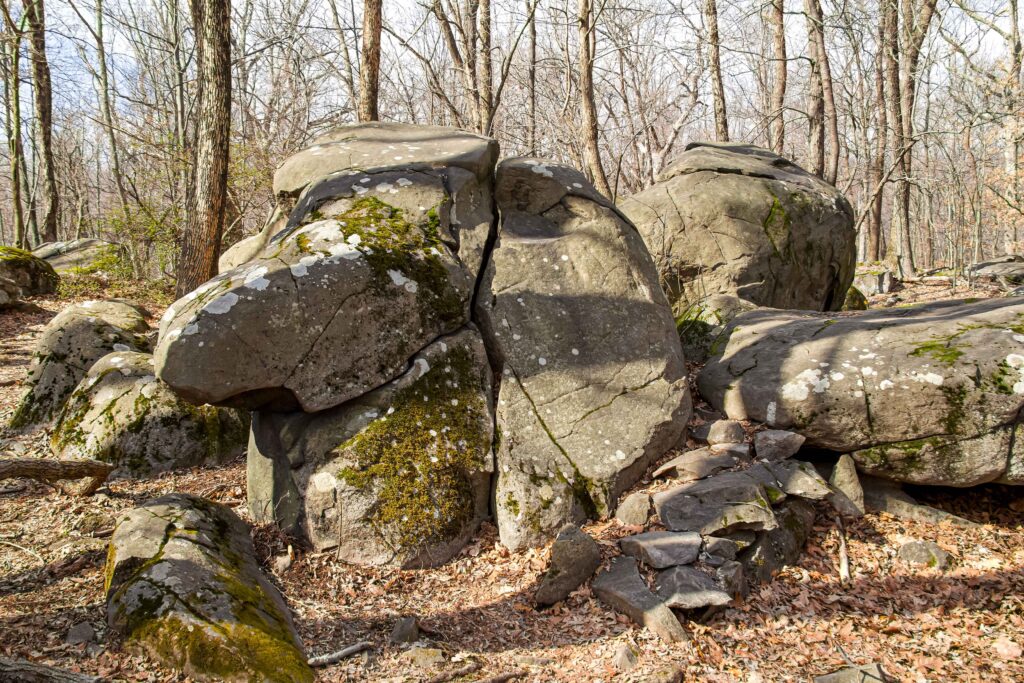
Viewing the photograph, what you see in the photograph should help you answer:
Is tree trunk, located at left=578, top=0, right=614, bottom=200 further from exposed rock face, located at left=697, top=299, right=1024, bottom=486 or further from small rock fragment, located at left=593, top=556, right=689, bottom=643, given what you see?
small rock fragment, located at left=593, top=556, right=689, bottom=643

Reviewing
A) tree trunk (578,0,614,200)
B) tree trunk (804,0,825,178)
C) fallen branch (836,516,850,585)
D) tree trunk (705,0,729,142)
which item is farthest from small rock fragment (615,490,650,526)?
tree trunk (804,0,825,178)

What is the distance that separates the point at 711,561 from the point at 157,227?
1392 centimetres

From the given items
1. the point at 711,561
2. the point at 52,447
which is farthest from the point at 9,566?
the point at 711,561

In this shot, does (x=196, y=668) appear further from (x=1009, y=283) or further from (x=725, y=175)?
(x=1009, y=283)

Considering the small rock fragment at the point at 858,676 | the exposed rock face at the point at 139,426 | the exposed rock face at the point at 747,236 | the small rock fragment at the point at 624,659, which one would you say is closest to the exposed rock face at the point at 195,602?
the exposed rock face at the point at 139,426

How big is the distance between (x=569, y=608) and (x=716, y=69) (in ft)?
45.4

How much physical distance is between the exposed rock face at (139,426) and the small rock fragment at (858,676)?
5813 millimetres

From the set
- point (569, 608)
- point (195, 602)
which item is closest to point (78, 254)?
point (195, 602)

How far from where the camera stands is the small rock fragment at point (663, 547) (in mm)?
4812

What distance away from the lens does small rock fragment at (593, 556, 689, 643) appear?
436 cm

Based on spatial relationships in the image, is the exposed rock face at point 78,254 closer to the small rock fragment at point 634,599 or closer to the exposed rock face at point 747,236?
the exposed rock face at point 747,236

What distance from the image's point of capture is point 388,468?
537cm

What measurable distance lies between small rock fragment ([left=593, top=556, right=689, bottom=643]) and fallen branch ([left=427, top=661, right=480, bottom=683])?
117 centimetres

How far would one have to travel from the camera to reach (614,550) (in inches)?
202
